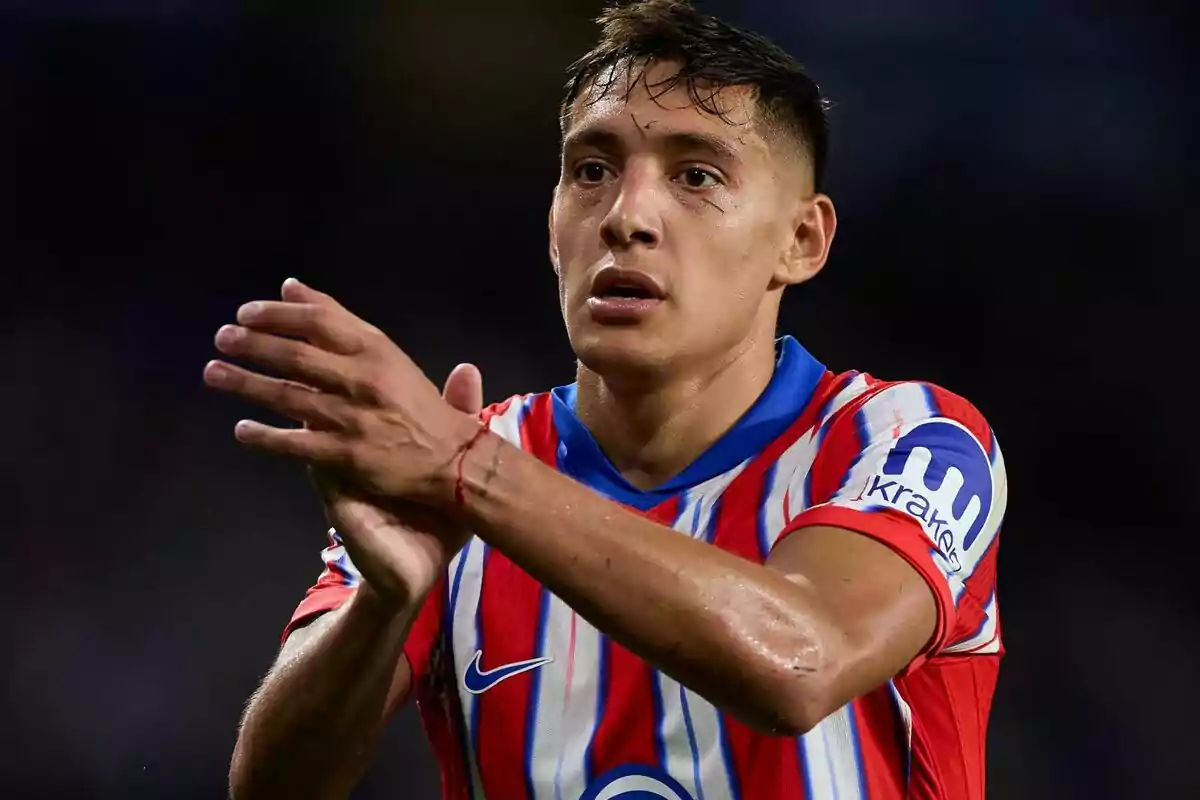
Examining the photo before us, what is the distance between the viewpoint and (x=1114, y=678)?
4.08 meters

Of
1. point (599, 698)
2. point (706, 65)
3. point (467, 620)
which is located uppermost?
point (706, 65)

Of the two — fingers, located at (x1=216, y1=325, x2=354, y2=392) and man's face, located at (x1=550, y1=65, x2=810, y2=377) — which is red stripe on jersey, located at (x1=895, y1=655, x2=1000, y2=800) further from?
fingers, located at (x1=216, y1=325, x2=354, y2=392)

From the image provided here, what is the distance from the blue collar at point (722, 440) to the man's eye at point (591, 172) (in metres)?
0.39

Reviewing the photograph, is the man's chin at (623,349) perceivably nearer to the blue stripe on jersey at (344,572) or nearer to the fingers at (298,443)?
the blue stripe on jersey at (344,572)

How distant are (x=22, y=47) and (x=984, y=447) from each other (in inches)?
142

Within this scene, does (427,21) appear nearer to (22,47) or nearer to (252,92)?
(252,92)

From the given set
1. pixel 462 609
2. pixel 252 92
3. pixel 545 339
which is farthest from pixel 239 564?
pixel 462 609

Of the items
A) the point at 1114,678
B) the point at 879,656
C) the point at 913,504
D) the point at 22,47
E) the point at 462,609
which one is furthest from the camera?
the point at 22,47

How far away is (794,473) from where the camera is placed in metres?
2.21

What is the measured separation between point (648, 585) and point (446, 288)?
3.18 metres

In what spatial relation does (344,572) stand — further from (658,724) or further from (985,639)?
(985,639)

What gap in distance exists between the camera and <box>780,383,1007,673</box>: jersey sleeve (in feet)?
5.90

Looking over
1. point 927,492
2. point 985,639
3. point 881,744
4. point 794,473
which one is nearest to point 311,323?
point 927,492

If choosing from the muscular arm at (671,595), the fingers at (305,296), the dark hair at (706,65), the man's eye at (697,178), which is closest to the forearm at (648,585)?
the muscular arm at (671,595)
